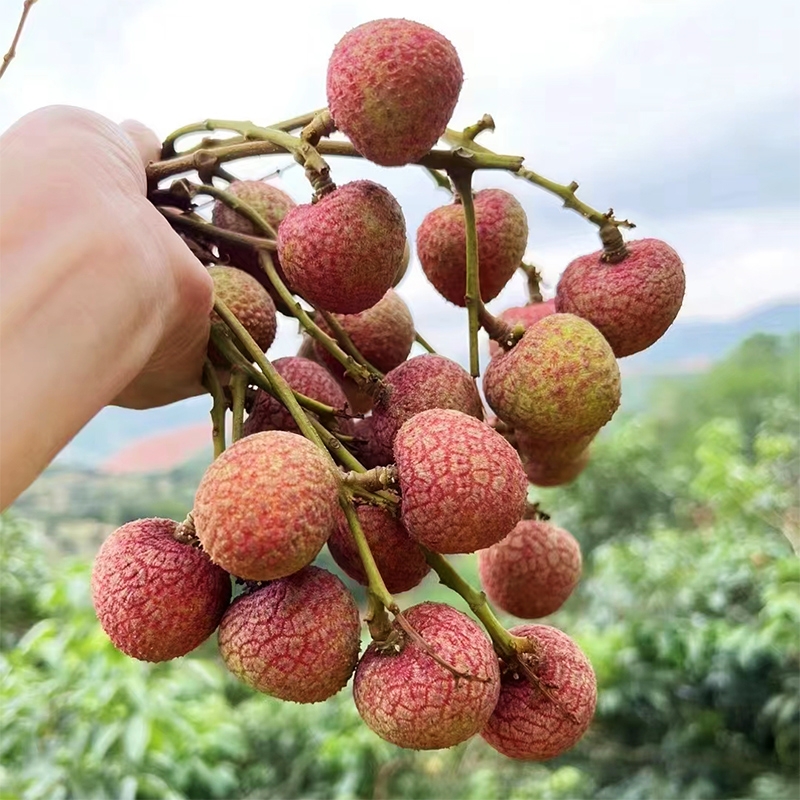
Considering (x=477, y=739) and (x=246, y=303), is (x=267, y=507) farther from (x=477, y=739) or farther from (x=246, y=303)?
(x=477, y=739)

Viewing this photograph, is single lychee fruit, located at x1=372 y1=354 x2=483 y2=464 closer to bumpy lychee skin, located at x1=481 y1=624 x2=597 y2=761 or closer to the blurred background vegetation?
bumpy lychee skin, located at x1=481 y1=624 x2=597 y2=761

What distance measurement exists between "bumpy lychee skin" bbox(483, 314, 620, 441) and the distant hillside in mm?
1445

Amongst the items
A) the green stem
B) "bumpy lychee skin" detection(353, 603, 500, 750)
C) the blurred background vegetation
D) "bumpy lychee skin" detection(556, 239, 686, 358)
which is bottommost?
the blurred background vegetation

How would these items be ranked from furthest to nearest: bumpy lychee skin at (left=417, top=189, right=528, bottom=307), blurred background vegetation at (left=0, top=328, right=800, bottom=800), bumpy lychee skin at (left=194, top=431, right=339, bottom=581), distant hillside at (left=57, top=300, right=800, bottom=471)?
distant hillside at (left=57, top=300, right=800, bottom=471) → blurred background vegetation at (left=0, top=328, right=800, bottom=800) → bumpy lychee skin at (left=417, top=189, right=528, bottom=307) → bumpy lychee skin at (left=194, top=431, right=339, bottom=581)

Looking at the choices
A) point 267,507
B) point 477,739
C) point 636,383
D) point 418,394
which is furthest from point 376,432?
point 636,383

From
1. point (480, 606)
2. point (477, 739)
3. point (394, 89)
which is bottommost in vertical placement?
point (477, 739)

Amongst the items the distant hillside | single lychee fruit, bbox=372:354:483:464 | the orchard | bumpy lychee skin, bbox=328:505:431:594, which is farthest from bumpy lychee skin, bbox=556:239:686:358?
the distant hillside

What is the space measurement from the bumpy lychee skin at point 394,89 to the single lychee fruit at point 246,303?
0.50ft

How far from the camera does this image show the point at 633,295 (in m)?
0.64

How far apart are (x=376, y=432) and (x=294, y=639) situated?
0.16 m

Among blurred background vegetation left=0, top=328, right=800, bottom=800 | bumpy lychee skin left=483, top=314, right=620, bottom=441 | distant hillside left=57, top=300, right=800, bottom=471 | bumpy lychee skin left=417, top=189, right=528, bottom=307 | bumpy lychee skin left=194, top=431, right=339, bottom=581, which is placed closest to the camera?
bumpy lychee skin left=194, top=431, right=339, bottom=581

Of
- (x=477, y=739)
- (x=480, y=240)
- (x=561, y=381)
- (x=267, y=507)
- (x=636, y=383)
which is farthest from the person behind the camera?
(x=636, y=383)

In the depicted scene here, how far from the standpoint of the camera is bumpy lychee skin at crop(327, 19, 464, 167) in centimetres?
53

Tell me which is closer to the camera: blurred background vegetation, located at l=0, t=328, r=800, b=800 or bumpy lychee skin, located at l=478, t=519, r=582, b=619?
bumpy lychee skin, located at l=478, t=519, r=582, b=619
